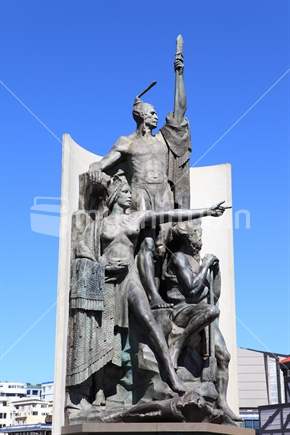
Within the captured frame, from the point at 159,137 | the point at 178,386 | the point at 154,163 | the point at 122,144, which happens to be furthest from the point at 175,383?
the point at 159,137

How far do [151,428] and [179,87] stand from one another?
4.92 meters

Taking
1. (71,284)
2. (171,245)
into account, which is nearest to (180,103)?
(171,245)

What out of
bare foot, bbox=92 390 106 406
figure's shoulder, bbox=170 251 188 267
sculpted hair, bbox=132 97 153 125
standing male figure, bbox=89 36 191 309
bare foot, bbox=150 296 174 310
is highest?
sculpted hair, bbox=132 97 153 125

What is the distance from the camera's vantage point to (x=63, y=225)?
376 inches

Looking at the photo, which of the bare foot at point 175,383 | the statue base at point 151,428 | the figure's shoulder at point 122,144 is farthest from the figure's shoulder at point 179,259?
the statue base at point 151,428

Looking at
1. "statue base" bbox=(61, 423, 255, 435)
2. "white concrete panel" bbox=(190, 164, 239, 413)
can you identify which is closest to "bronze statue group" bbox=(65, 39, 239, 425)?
"statue base" bbox=(61, 423, 255, 435)

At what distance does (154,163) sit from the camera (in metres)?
9.45

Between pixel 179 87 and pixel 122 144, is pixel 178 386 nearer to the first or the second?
pixel 122 144

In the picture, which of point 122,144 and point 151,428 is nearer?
point 151,428

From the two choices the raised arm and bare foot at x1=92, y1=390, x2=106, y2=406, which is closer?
bare foot at x1=92, y1=390, x2=106, y2=406

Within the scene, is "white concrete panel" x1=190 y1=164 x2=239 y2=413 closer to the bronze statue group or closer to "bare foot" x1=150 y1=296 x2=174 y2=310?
the bronze statue group

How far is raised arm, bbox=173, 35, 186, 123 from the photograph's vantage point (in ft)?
31.9

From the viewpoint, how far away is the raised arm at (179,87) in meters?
9.73

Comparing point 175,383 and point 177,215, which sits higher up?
point 177,215
